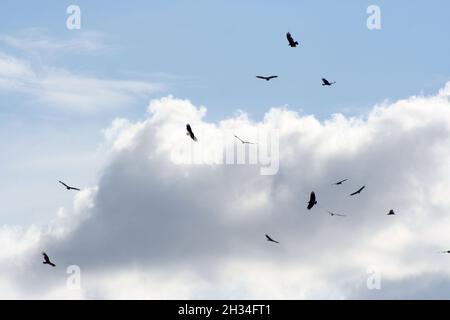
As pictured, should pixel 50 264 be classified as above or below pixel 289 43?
below
